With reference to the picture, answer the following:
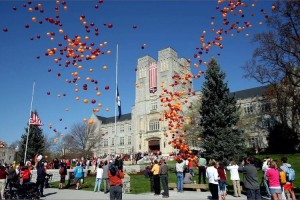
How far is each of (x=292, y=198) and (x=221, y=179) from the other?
320 centimetres

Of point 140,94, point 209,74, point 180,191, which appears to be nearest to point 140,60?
point 140,94

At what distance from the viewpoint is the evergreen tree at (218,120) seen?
27.0 m

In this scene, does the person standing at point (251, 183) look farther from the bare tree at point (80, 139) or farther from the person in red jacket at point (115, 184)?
the bare tree at point (80, 139)

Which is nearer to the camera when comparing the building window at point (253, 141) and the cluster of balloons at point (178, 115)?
the cluster of balloons at point (178, 115)

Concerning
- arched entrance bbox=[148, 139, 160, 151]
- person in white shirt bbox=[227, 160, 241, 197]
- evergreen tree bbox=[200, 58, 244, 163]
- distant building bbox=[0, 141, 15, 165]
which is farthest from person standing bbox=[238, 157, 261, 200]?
distant building bbox=[0, 141, 15, 165]

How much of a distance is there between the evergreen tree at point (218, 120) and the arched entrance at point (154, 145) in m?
36.0

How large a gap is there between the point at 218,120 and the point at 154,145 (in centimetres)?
3841

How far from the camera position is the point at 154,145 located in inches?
2571

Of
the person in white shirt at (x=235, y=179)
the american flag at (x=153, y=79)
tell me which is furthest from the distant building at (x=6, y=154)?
the person in white shirt at (x=235, y=179)

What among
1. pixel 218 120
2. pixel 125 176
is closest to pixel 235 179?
pixel 125 176

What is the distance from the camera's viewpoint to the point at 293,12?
28.9 meters

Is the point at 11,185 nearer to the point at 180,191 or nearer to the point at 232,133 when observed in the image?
the point at 180,191

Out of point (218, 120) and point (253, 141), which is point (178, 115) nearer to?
point (218, 120)

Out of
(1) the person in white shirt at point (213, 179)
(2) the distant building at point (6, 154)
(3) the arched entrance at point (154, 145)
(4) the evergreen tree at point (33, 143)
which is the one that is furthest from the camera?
(2) the distant building at point (6, 154)
